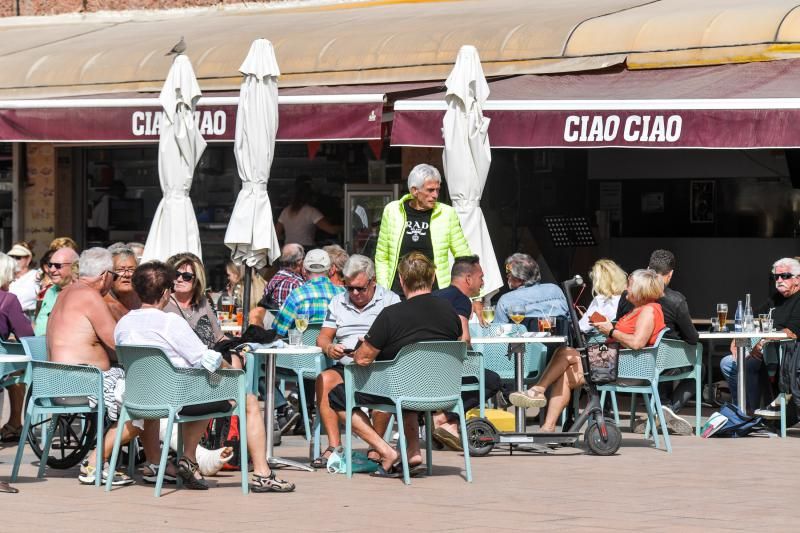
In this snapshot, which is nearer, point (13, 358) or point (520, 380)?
point (13, 358)

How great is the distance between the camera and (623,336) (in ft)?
35.9

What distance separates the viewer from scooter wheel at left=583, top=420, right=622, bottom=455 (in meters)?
10.4

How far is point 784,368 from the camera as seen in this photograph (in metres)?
11.5

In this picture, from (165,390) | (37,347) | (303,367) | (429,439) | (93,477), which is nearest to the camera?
(165,390)

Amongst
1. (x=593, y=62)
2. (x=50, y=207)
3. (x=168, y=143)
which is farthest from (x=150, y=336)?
(x=50, y=207)

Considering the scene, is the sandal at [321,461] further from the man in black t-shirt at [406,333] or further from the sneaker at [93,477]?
the sneaker at [93,477]

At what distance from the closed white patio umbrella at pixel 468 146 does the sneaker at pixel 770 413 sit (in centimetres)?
205

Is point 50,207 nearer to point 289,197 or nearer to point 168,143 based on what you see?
point 289,197

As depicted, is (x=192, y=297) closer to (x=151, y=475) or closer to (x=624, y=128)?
(x=151, y=475)

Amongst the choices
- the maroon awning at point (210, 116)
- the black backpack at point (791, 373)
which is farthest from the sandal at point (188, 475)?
the maroon awning at point (210, 116)

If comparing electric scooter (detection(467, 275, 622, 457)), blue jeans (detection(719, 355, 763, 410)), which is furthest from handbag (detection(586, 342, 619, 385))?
blue jeans (detection(719, 355, 763, 410))

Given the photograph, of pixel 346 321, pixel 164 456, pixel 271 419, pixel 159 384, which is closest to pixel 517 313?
pixel 346 321

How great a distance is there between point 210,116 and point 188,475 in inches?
242

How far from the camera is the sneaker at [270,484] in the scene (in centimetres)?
866
